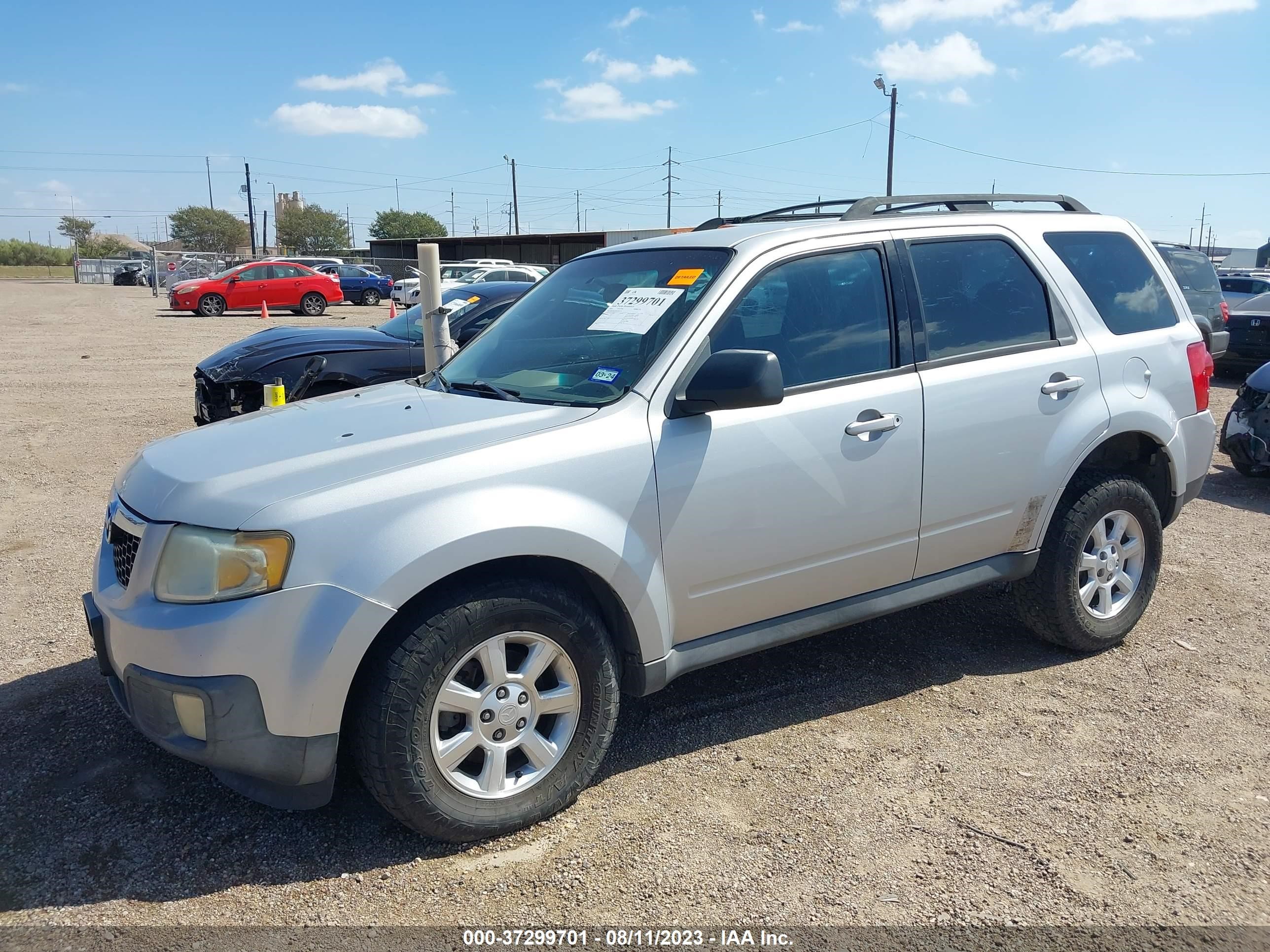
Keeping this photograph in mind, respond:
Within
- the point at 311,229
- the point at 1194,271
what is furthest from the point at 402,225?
the point at 1194,271

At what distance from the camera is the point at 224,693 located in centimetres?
272

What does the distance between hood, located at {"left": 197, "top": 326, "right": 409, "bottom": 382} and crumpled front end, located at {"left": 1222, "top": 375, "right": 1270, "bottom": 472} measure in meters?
6.73

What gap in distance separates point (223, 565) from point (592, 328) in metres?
1.66

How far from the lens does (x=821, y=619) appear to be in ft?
12.3

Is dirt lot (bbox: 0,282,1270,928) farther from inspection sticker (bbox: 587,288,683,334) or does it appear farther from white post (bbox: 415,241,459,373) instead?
white post (bbox: 415,241,459,373)

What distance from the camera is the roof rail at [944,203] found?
4.27m

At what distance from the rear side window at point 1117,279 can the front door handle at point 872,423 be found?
1427 mm

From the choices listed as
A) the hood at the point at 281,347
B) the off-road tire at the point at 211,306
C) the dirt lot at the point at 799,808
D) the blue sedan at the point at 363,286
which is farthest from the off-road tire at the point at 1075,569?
the blue sedan at the point at 363,286

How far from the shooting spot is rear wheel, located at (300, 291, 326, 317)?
30.6 meters

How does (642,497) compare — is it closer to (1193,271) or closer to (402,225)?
(1193,271)

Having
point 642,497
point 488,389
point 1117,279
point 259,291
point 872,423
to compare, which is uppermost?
point 1117,279

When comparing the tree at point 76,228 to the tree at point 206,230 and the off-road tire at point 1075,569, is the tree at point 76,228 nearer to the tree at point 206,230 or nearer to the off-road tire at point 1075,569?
the tree at point 206,230

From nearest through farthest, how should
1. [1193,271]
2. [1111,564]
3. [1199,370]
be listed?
1. [1111,564]
2. [1199,370]
3. [1193,271]

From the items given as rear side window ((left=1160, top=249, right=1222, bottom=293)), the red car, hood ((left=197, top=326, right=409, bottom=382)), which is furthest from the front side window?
the red car
